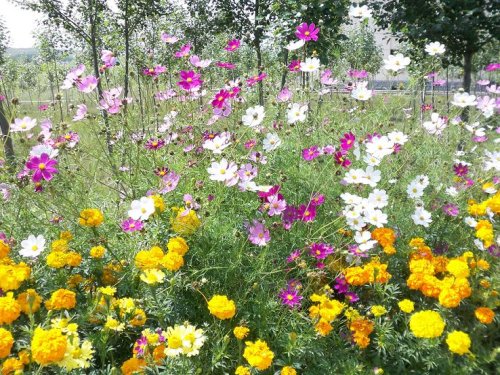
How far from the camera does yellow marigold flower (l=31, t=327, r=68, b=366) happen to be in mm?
1111

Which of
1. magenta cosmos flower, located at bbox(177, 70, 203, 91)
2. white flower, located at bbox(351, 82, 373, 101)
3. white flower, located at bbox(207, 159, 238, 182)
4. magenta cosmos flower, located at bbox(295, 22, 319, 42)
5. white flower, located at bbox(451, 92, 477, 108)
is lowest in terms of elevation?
white flower, located at bbox(207, 159, 238, 182)

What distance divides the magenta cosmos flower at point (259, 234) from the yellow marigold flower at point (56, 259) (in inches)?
28.4

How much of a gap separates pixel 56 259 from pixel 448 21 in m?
4.03

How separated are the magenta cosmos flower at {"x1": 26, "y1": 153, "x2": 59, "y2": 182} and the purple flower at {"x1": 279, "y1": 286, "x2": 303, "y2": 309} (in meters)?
1.04

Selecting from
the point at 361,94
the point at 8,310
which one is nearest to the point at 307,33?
the point at 361,94

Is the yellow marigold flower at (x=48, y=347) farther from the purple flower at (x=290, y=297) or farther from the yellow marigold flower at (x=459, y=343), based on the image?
the yellow marigold flower at (x=459, y=343)

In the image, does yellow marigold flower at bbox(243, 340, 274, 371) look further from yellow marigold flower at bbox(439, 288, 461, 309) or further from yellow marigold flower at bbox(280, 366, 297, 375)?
yellow marigold flower at bbox(439, 288, 461, 309)

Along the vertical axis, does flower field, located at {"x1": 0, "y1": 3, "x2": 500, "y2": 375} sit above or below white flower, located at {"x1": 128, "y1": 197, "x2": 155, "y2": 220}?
below

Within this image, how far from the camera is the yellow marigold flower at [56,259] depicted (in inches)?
63.1

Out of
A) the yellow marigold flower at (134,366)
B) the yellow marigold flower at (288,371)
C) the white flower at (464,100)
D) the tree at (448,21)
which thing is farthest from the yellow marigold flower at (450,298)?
the tree at (448,21)

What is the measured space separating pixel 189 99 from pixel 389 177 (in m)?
1.28

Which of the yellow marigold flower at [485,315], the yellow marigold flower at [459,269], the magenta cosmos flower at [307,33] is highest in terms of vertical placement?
the magenta cosmos flower at [307,33]

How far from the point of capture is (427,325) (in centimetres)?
143

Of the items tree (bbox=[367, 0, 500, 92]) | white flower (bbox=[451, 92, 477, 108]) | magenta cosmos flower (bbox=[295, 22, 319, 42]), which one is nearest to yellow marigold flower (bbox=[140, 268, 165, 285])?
magenta cosmos flower (bbox=[295, 22, 319, 42])
